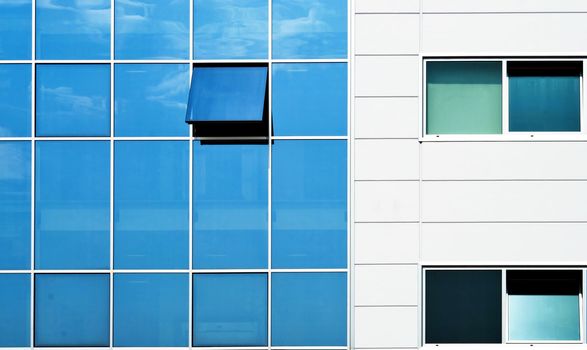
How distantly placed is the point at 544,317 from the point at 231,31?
7.23 metres

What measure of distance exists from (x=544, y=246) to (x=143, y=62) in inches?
291

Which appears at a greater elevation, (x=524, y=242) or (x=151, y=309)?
(x=524, y=242)

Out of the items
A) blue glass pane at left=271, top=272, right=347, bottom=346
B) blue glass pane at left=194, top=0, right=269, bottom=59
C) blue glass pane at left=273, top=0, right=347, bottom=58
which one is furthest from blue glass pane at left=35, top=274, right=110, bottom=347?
blue glass pane at left=273, top=0, right=347, bottom=58

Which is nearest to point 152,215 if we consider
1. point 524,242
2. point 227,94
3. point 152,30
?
point 227,94

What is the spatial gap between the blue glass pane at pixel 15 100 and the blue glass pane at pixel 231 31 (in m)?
2.95

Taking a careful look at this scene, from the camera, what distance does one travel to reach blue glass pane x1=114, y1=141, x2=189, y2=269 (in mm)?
9133

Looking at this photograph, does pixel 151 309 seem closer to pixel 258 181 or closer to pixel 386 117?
pixel 258 181

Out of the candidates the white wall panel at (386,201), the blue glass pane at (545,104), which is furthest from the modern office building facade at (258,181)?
the blue glass pane at (545,104)

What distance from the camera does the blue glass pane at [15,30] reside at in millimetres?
9203

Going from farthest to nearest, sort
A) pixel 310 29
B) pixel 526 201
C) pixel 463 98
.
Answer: pixel 463 98 < pixel 310 29 < pixel 526 201

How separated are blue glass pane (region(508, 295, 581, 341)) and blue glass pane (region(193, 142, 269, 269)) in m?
4.39

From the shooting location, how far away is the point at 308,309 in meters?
9.17

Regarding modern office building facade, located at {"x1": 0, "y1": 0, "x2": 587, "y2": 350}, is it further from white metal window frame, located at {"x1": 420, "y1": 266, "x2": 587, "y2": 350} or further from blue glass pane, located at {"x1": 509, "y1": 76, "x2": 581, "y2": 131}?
blue glass pane, located at {"x1": 509, "y1": 76, "x2": 581, "y2": 131}

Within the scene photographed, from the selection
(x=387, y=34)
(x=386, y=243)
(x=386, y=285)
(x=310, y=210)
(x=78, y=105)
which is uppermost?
(x=387, y=34)
